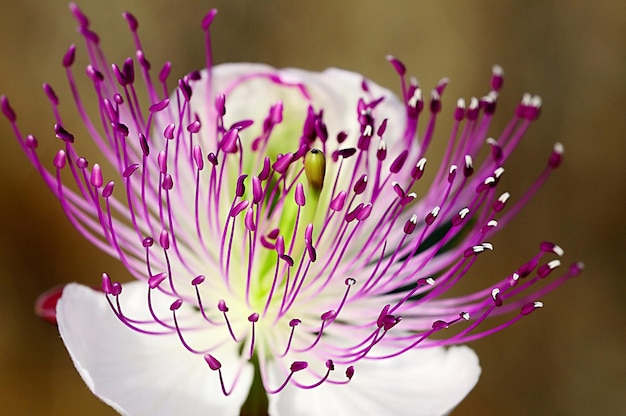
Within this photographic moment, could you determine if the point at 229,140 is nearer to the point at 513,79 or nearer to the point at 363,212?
the point at 363,212

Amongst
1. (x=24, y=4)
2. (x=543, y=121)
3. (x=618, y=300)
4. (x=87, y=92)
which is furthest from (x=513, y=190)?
(x=24, y=4)

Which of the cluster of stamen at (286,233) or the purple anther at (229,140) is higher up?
the purple anther at (229,140)

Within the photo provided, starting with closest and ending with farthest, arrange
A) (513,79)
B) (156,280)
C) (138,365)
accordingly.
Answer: (156,280) < (138,365) < (513,79)

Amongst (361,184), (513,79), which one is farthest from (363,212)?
(513,79)

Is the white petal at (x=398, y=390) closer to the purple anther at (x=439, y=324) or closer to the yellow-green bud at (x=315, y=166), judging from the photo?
the purple anther at (x=439, y=324)

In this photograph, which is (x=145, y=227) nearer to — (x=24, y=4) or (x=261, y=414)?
(x=261, y=414)

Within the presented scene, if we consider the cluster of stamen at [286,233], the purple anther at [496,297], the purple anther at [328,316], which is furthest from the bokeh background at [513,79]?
the purple anther at [496,297]

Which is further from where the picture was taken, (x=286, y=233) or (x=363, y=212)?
(x=286, y=233)
